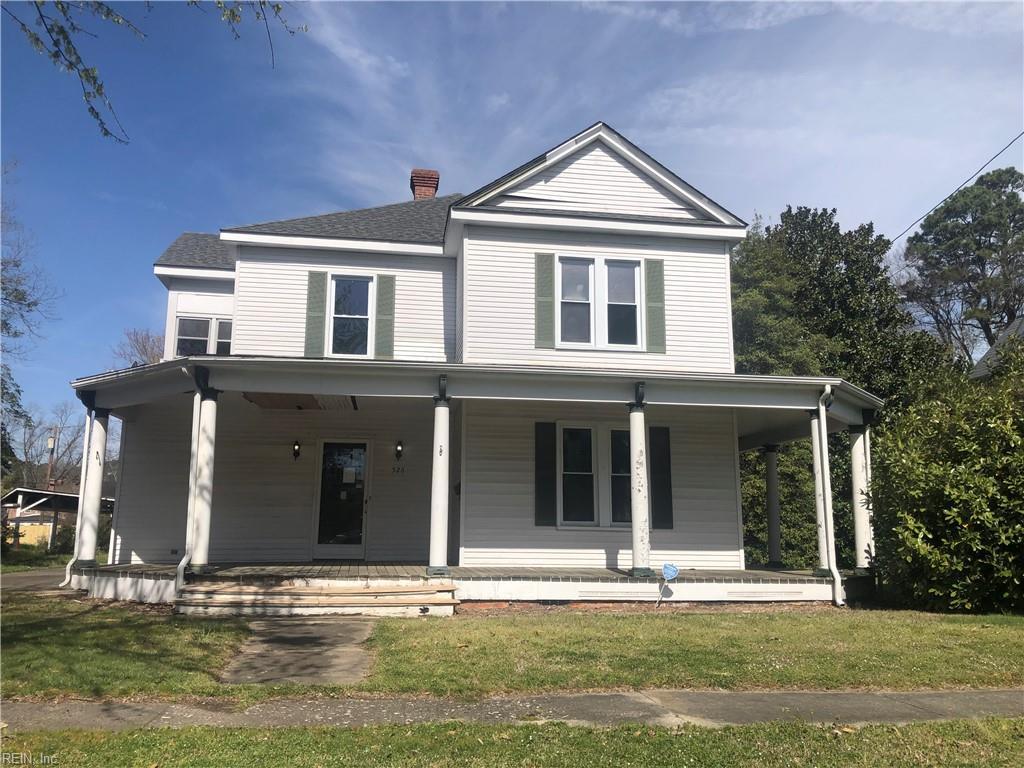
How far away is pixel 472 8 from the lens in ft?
34.3

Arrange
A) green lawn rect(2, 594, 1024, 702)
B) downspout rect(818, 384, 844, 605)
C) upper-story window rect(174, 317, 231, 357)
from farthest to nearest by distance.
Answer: upper-story window rect(174, 317, 231, 357)
downspout rect(818, 384, 844, 605)
green lawn rect(2, 594, 1024, 702)

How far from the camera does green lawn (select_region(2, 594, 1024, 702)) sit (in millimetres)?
5938

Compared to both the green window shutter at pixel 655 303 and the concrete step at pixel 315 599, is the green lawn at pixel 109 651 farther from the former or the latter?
the green window shutter at pixel 655 303

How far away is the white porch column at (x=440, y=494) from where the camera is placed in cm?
1027

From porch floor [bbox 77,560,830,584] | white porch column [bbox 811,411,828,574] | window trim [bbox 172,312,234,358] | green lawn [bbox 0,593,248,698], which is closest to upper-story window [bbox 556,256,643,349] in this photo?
white porch column [bbox 811,411,828,574]

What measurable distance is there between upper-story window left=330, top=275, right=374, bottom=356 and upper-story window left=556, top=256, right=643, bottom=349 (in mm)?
3526

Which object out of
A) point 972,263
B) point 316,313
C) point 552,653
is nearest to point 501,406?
point 316,313

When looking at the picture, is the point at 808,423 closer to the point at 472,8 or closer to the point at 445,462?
the point at 445,462

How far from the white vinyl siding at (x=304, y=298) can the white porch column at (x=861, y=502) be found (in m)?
7.14

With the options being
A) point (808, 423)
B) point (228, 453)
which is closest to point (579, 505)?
point (808, 423)

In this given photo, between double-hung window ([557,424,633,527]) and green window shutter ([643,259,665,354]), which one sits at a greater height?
green window shutter ([643,259,665,354])

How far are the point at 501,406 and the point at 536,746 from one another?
27.0 feet

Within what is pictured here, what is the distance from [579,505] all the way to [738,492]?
9.59ft

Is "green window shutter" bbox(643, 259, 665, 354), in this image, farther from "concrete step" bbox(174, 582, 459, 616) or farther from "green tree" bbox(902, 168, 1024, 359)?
"green tree" bbox(902, 168, 1024, 359)
